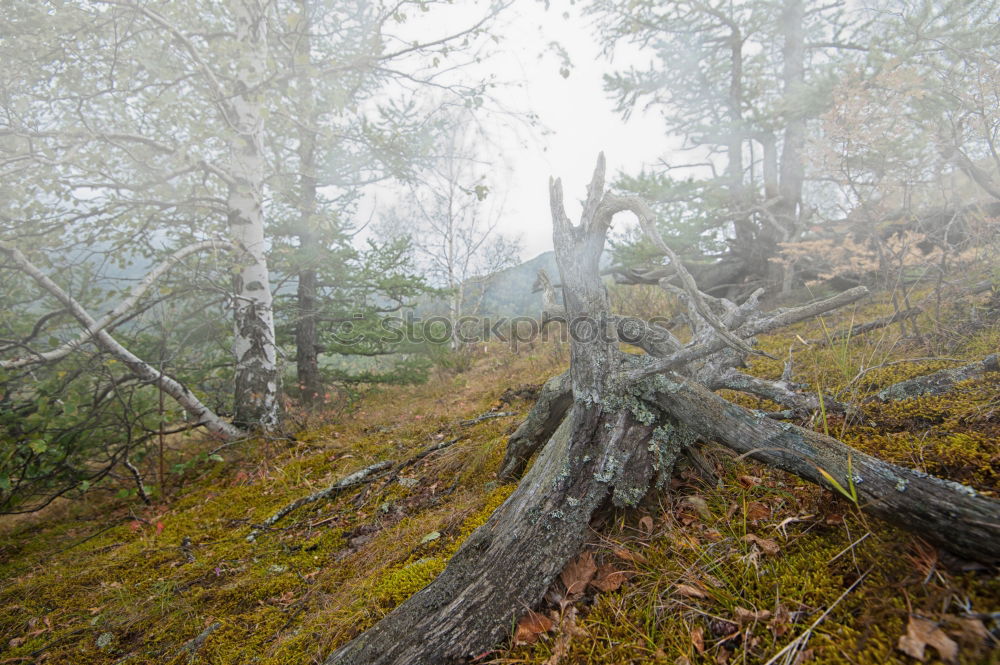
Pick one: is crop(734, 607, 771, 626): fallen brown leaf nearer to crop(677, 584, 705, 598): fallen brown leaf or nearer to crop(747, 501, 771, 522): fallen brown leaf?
crop(677, 584, 705, 598): fallen brown leaf

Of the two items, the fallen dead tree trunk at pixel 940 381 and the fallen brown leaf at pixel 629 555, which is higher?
the fallen dead tree trunk at pixel 940 381

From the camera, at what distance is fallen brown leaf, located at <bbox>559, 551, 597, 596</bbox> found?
5.13ft

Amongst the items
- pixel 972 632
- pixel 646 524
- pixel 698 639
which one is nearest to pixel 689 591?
pixel 698 639

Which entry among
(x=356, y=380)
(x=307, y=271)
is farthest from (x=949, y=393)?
(x=307, y=271)

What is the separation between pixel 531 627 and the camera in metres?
1.44

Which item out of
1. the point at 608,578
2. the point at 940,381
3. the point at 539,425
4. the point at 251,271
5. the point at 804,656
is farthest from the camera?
the point at 251,271

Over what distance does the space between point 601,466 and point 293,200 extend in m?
6.68

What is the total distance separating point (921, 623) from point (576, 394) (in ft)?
4.45

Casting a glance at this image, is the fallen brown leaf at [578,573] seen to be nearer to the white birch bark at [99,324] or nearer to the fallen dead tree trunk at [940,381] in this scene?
the fallen dead tree trunk at [940,381]

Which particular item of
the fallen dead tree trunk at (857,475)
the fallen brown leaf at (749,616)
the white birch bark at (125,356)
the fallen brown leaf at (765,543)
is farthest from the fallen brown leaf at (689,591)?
the white birch bark at (125,356)

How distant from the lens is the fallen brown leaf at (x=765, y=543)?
1410mm

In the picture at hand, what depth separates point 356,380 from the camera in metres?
6.84

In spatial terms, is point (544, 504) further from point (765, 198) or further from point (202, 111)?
point (765, 198)

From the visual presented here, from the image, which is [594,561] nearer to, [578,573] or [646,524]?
[578,573]
